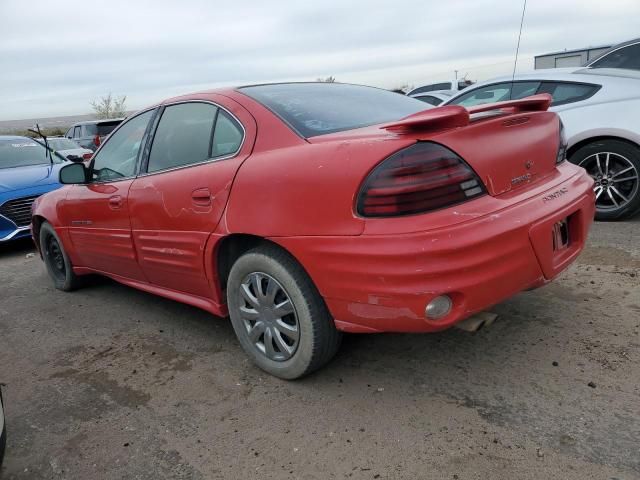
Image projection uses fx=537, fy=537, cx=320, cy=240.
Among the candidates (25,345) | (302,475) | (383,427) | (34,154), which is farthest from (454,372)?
(34,154)

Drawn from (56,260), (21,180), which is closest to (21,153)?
(21,180)

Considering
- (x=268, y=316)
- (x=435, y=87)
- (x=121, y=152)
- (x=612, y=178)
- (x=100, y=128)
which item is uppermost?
(x=121, y=152)

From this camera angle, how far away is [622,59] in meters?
6.02

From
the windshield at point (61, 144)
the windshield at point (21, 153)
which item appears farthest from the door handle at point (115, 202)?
the windshield at point (61, 144)

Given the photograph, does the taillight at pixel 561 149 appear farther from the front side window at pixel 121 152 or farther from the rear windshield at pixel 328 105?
the front side window at pixel 121 152

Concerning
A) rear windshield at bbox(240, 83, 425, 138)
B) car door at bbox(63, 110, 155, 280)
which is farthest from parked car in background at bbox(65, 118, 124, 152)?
rear windshield at bbox(240, 83, 425, 138)

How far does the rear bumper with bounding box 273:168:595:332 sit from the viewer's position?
2090 mm

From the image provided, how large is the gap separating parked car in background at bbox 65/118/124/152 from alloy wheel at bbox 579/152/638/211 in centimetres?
1302

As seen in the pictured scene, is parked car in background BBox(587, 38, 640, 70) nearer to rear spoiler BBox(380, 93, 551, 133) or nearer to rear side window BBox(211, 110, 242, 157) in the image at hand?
rear spoiler BBox(380, 93, 551, 133)

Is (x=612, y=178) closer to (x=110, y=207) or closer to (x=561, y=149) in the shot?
(x=561, y=149)

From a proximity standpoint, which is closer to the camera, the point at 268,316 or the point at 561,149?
the point at 268,316

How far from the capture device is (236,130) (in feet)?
9.32

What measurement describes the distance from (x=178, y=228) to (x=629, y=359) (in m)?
2.44

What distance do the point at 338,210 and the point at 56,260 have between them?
141 inches
